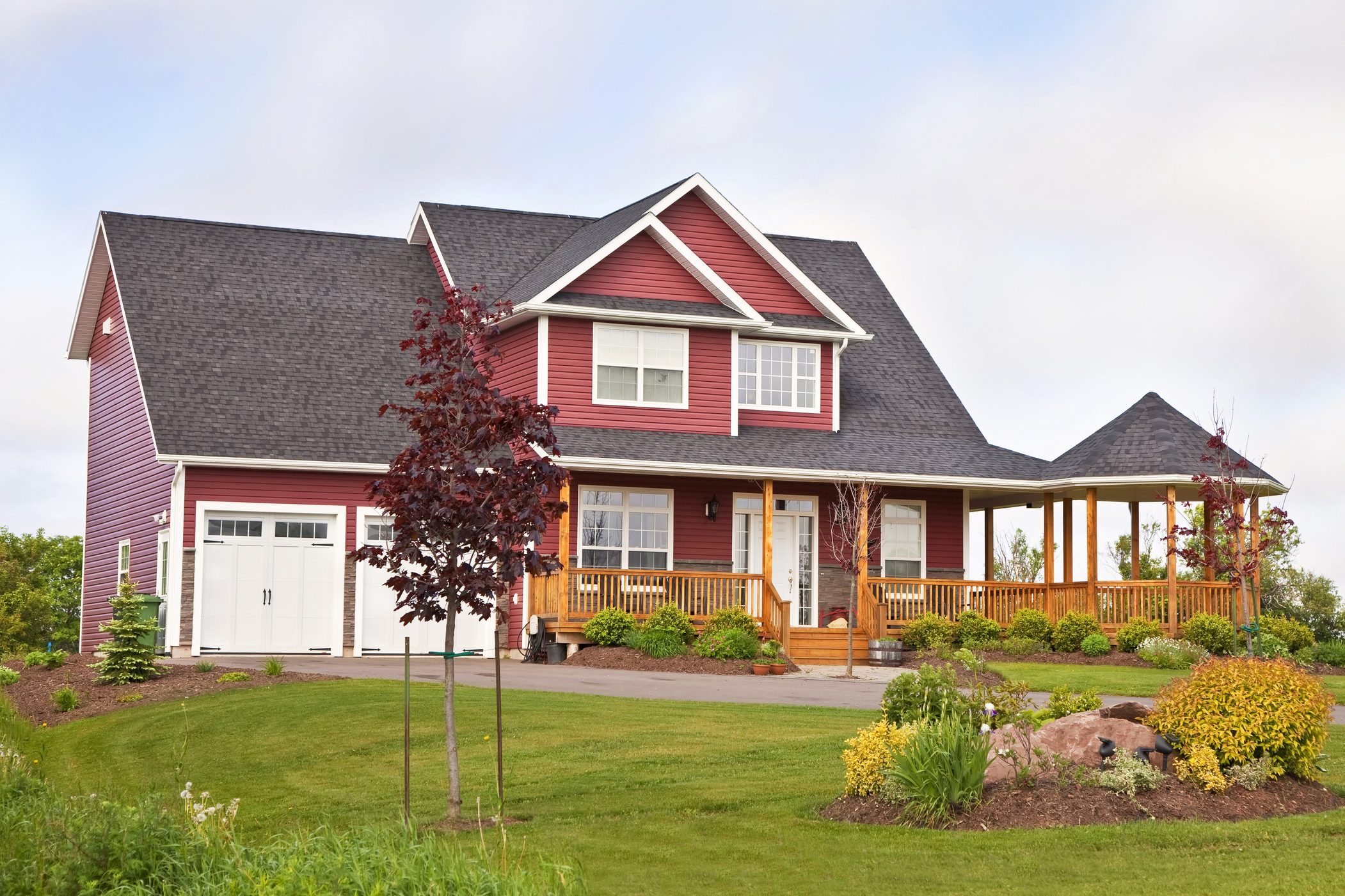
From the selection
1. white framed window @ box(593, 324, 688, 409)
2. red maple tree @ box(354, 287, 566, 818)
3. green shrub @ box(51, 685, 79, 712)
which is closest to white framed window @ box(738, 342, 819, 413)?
white framed window @ box(593, 324, 688, 409)

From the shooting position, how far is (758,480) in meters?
27.3

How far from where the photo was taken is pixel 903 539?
2931cm

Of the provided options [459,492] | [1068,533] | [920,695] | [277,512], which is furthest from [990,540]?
[459,492]

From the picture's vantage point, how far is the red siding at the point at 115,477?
27.6 meters

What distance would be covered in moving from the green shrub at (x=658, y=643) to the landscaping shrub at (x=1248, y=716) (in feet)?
44.8

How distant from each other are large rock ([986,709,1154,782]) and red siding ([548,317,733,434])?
16.3 meters

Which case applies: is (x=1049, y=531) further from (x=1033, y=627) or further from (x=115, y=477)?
(x=115, y=477)

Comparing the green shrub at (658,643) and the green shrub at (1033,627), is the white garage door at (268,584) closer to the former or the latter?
the green shrub at (658,643)

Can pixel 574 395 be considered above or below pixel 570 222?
below

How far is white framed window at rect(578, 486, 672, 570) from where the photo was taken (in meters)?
27.0

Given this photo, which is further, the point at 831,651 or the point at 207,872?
the point at 831,651

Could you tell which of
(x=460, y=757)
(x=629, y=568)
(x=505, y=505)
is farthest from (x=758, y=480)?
(x=505, y=505)

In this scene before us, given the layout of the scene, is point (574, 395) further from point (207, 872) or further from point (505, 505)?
point (207, 872)

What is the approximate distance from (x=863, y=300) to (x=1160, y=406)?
7.59 meters
